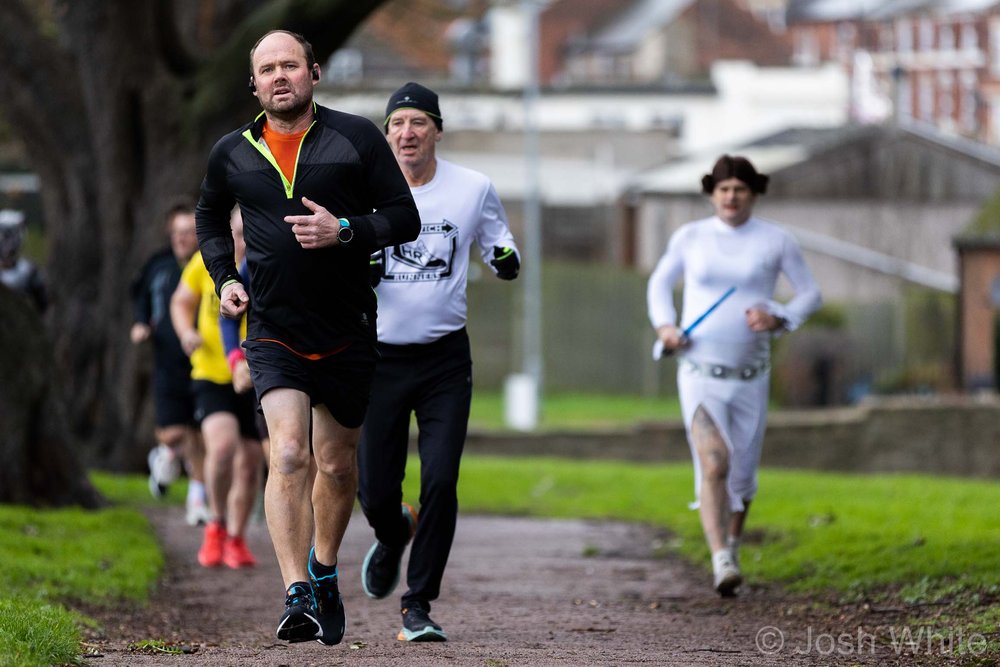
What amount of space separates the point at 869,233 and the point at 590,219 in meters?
10.8

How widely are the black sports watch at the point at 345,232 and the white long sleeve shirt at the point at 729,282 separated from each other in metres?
3.39

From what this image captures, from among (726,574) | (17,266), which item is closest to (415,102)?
(726,574)

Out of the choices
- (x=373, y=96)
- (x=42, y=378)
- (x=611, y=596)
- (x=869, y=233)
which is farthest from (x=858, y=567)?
(x=869, y=233)

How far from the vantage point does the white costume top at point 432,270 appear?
26.2ft

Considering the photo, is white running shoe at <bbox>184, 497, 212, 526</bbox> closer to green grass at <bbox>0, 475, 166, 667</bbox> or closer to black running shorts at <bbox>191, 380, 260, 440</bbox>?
green grass at <bbox>0, 475, 166, 667</bbox>

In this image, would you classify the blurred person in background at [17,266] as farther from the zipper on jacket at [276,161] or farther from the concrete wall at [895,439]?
the concrete wall at [895,439]

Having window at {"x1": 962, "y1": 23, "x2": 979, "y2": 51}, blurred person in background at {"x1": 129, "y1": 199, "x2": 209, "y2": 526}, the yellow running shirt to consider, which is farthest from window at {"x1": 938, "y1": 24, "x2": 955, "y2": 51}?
the yellow running shirt

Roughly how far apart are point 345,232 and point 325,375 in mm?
573

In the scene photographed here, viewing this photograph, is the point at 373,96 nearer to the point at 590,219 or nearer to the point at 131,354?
the point at 131,354

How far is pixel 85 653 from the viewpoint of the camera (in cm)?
720

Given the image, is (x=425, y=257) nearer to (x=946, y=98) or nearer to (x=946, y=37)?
(x=946, y=98)

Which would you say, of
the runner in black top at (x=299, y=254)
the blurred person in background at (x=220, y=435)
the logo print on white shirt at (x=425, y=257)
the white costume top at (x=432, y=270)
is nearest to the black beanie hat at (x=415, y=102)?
the white costume top at (x=432, y=270)

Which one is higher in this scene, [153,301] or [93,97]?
[93,97]

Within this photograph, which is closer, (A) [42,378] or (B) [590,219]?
(A) [42,378]
